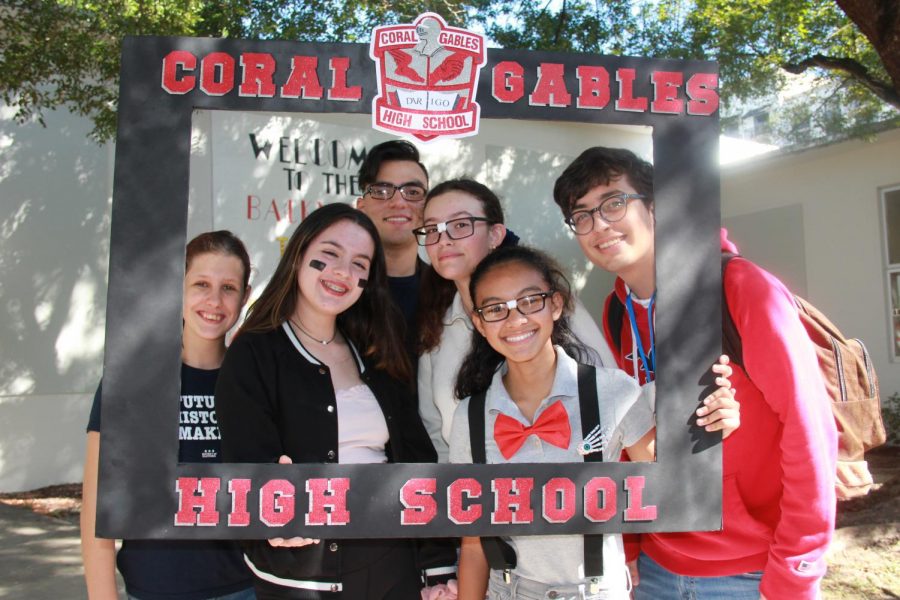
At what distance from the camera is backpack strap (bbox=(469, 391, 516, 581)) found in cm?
198

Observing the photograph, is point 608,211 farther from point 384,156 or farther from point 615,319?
point 384,156

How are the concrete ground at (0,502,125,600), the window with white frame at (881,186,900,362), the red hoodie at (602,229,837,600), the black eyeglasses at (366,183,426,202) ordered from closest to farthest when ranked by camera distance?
the red hoodie at (602,229,837,600), the black eyeglasses at (366,183,426,202), the concrete ground at (0,502,125,600), the window with white frame at (881,186,900,362)

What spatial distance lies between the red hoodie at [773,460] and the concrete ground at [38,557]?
4.14 metres

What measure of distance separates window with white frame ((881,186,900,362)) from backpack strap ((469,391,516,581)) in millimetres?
10230

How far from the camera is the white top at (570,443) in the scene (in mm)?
1924

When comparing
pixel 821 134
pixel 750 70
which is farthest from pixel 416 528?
pixel 821 134

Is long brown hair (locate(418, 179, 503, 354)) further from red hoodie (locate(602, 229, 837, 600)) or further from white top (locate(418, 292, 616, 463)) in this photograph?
red hoodie (locate(602, 229, 837, 600))

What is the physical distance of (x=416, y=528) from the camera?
1822mm

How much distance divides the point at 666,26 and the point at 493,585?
273 inches

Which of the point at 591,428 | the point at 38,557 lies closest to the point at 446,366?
the point at 591,428

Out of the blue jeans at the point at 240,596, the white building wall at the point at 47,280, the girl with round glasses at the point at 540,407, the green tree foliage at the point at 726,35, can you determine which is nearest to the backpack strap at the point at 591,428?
the girl with round glasses at the point at 540,407

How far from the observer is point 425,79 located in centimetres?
183

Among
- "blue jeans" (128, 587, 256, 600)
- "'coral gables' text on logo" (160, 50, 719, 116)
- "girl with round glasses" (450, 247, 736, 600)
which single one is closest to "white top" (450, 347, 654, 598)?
"girl with round glasses" (450, 247, 736, 600)

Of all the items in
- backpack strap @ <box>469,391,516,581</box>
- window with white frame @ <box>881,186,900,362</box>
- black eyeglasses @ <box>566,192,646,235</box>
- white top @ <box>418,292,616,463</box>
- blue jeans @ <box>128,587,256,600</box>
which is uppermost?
window with white frame @ <box>881,186,900,362</box>
